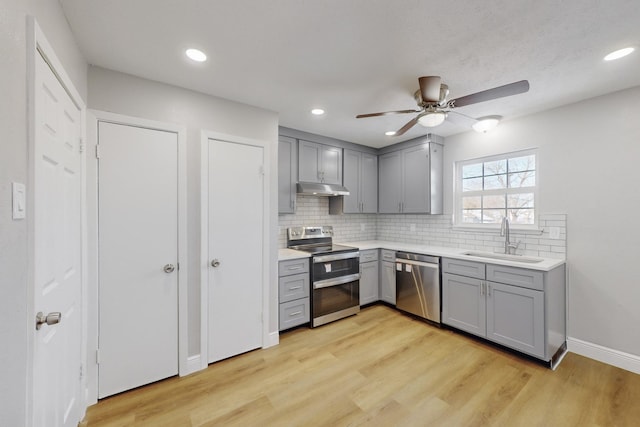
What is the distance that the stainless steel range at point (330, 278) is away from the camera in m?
3.16

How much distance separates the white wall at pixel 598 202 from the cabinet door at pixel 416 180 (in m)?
1.21

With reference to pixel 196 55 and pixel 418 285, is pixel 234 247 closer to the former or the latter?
pixel 196 55

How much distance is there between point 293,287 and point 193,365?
117 cm

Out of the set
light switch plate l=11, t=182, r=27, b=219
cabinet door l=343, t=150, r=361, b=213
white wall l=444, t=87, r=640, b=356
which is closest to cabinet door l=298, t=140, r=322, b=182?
cabinet door l=343, t=150, r=361, b=213

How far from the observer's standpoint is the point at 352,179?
160 inches

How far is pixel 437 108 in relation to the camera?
2.21m

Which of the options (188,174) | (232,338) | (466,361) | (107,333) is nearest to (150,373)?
(107,333)

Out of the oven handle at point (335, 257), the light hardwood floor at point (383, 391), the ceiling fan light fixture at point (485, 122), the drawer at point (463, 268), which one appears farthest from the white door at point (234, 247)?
the ceiling fan light fixture at point (485, 122)

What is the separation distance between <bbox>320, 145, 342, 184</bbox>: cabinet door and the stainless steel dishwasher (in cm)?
140

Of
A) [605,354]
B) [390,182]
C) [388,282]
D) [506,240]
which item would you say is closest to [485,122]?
[506,240]

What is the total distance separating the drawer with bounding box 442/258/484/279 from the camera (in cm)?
278

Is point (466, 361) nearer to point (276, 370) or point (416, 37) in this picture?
point (276, 370)

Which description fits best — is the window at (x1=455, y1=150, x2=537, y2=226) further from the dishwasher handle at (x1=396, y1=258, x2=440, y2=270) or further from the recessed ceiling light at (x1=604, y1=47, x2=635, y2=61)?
the recessed ceiling light at (x1=604, y1=47, x2=635, y2=61)

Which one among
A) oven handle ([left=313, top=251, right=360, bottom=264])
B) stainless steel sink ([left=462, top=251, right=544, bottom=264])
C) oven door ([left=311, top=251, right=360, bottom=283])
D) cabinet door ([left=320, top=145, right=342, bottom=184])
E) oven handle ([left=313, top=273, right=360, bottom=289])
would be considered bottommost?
oven handle ([left=313, top=273, right=360, bottom=289])
